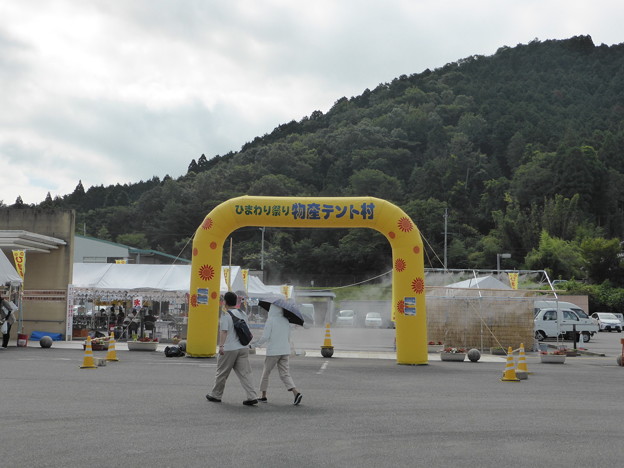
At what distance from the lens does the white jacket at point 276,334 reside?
38.7ft

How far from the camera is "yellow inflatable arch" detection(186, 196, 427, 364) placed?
2086cm

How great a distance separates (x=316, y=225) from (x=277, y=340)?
33.3 feet

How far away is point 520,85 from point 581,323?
112 metres

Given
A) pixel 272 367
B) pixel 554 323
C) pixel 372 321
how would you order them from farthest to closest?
pixel 372 321 → pixel 554 323 → pixel 272 367

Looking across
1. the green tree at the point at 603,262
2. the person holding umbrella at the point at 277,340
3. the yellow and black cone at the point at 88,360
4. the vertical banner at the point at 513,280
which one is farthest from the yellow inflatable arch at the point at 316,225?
the green tree at the point at 603,262

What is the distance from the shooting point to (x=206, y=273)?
2172 cm

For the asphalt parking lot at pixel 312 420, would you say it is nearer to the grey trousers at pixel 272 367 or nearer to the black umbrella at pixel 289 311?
the grey trousers at pixel 272 367

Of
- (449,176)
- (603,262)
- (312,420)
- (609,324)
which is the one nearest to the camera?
(312,420)

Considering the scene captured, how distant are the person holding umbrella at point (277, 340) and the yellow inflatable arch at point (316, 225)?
9.26m

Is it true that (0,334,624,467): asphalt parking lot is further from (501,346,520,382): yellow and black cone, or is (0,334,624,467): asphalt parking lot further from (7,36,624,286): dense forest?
(7,36,624,286): dense forest

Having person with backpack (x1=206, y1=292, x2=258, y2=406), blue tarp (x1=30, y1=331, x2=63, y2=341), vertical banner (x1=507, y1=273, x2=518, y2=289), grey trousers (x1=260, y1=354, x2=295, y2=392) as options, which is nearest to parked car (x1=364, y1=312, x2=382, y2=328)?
vertical banner (x1=507, y1=273, x2=518, y2=289)

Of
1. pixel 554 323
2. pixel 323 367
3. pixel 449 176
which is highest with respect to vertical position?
pixel 449 176

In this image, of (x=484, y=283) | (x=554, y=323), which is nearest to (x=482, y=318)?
(x=484, y=283)

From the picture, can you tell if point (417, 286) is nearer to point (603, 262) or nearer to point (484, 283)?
point (484, 283)
